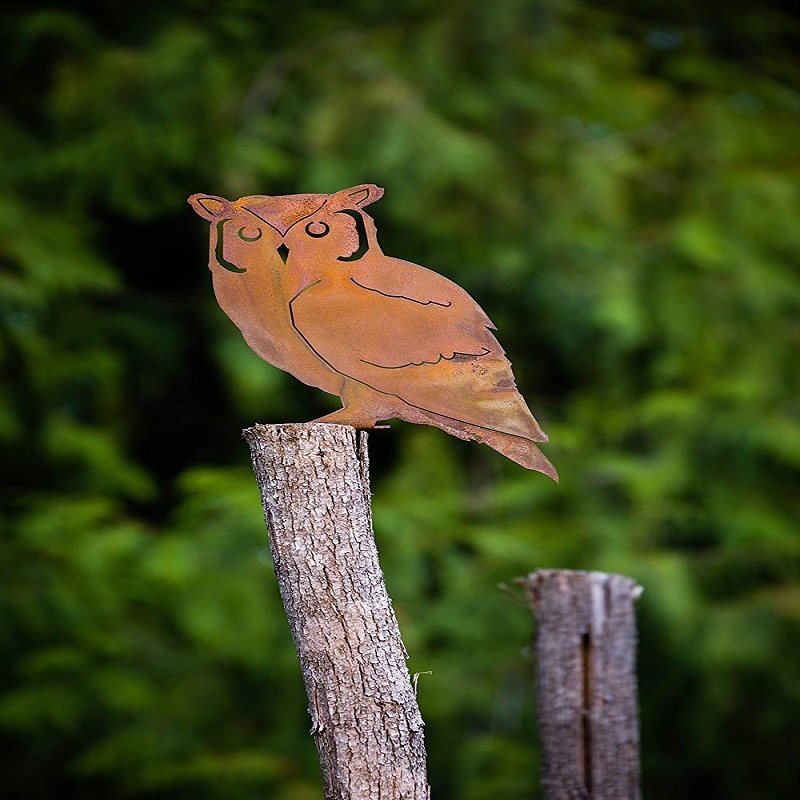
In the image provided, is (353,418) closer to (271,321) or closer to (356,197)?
(271,321)

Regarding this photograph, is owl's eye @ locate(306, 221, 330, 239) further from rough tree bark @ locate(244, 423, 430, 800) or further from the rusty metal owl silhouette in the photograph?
rough tree bark @ locate(244, 423, 430, 800)

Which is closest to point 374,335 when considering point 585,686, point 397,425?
point 585,686

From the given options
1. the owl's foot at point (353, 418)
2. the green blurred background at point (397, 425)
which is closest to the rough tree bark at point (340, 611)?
the owl's foot at point (353, 418)

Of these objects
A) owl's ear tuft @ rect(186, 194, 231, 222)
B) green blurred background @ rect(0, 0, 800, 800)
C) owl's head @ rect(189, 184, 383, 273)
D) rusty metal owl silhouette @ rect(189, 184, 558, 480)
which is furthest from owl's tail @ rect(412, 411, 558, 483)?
green blurred background @ rect(0, 0, 800, 800)

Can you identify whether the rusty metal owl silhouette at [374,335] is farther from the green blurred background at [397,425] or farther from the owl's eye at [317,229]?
the green blurred background at [397,425]

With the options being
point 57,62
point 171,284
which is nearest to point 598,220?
point 171,284

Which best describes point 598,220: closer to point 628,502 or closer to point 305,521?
point 628,502
